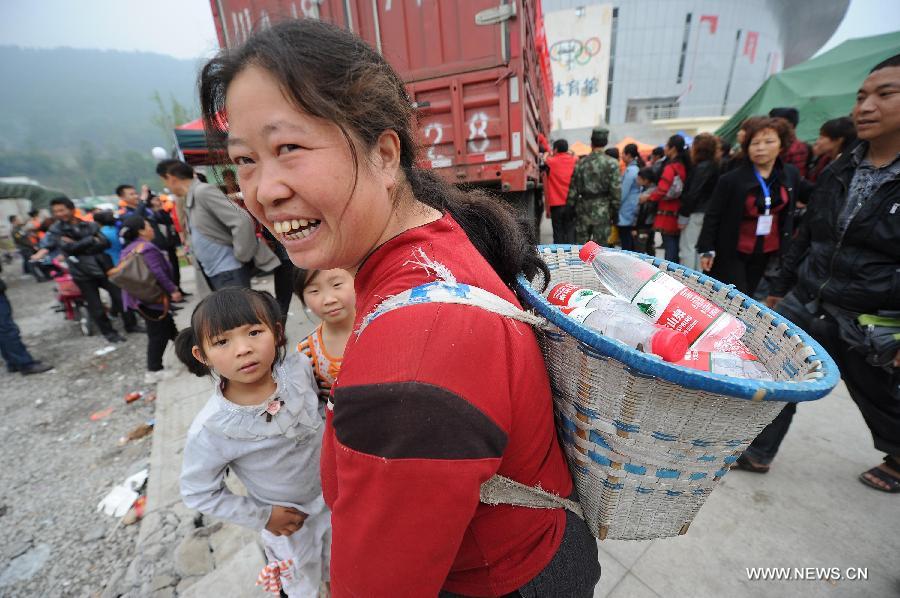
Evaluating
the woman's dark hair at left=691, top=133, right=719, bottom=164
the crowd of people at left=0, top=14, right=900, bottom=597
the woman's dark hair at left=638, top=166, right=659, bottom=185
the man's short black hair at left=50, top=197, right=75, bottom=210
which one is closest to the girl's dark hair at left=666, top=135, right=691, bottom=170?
the woman's dark hair at left=691, top=133, right=719, bottom=164

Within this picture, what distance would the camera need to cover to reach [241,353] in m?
1.47

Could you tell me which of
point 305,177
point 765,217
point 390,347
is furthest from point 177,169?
→ point 765,217

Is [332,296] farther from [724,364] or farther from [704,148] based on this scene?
[704,148]

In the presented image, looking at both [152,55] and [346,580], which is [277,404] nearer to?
[346,580]

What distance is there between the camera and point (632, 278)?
1.04 meters

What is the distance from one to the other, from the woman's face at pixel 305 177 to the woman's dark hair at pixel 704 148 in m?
4.67

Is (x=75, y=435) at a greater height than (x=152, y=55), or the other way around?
(x=152, y=55)

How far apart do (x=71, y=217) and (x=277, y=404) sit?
618 cm

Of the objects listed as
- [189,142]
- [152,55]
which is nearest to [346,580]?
[189,142]

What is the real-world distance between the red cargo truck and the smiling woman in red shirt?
3305mm

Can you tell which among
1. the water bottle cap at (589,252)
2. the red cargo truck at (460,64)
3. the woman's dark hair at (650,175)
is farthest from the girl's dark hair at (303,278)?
the woman's dark hair at (650,175)

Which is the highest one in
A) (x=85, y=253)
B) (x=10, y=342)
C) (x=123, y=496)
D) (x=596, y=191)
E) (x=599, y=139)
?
(x=599, y=139)

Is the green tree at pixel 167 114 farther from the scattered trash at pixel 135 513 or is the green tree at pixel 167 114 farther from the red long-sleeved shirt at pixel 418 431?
the red long-sleeved shirt at pixel 418 431

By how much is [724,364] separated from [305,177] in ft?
3.05
